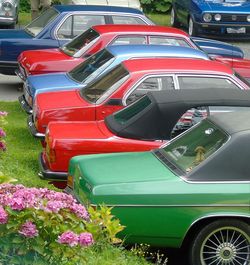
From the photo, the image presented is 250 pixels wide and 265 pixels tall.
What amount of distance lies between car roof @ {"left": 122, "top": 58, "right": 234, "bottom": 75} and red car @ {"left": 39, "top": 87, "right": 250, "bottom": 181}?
1.26 m

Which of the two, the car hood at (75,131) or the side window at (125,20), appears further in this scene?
the side window at (125,20)

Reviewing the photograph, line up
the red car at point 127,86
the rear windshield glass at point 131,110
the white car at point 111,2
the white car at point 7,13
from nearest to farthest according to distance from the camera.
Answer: the rear windshield glass at point 131,110
the red car at point 127,86
the white car at point 111,2
the white car at point 7,13

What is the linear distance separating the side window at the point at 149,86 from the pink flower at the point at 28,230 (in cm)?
550

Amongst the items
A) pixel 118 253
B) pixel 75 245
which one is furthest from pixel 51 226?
pixel 118 253

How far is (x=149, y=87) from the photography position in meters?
10.4

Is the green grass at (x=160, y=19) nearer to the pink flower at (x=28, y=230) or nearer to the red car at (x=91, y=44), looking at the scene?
the red car at (x=91, y=44)

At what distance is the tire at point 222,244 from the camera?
6.99 m

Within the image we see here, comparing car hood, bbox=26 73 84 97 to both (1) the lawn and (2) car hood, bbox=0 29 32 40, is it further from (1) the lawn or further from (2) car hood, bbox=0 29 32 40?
(2) car hood, bbox=0 29 32 40

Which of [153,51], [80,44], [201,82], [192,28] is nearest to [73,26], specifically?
[80,44]

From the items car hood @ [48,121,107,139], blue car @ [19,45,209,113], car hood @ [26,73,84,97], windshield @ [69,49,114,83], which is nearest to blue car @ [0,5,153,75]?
blue car @ [19,45,209,113]

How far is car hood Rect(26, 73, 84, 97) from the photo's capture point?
11.4 meters

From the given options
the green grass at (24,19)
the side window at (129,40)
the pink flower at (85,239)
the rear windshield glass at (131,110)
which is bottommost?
the green grass at (24,19)

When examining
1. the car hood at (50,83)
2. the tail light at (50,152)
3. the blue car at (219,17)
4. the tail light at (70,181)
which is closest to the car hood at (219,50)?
the car hood at (50,83)

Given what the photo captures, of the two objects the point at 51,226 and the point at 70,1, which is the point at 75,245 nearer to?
the point at 51,226
